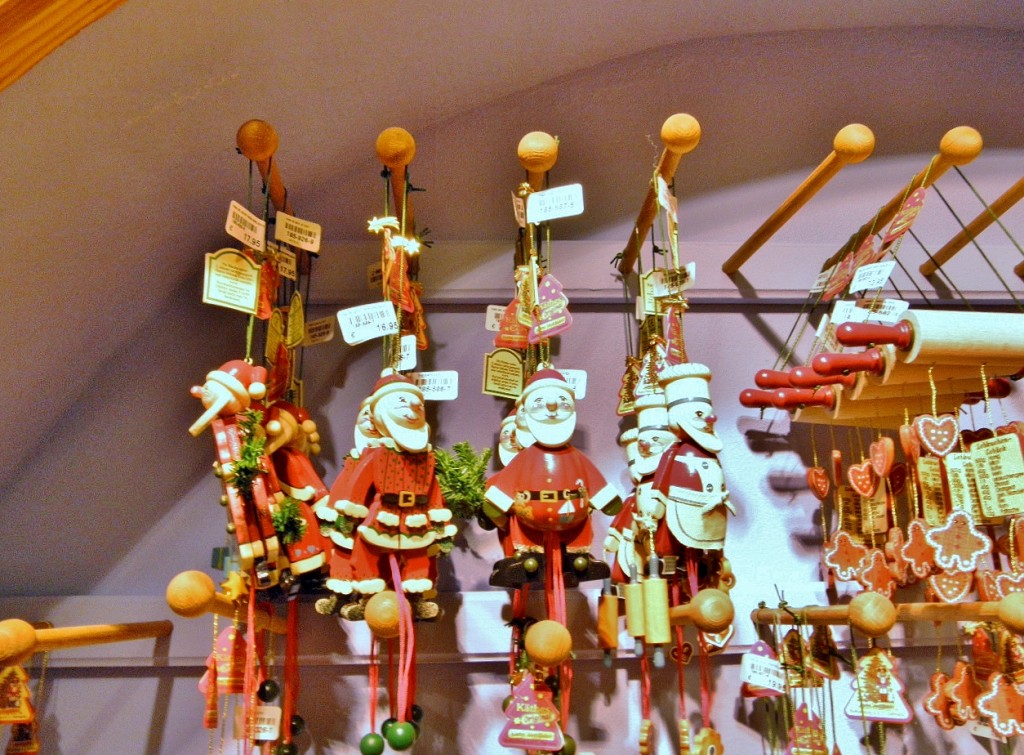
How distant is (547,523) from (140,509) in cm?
73

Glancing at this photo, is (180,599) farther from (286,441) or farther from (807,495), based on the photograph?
(807,495)

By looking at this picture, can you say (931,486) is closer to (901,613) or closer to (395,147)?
(901,613)

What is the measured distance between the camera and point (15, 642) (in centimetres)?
95

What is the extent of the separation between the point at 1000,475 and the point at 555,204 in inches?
27.0

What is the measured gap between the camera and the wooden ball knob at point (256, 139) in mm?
1172

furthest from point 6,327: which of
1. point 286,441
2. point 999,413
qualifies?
point 999,413

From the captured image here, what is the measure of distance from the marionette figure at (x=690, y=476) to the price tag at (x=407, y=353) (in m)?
0.38

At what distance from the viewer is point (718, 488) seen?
3.67 feet

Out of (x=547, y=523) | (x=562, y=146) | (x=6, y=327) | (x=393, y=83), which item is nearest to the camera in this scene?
(x=547, y=523)

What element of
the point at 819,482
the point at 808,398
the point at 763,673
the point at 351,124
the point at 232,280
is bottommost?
the point at 763,673

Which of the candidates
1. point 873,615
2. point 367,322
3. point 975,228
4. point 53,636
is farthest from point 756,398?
point 53,636

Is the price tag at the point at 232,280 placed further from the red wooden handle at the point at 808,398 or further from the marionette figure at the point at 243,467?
the red wooden handle at the point at 808,398

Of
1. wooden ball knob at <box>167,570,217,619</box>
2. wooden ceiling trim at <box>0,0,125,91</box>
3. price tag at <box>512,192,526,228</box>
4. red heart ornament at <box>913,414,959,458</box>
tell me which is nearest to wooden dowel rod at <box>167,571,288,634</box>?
wooden ball knob at <box>167,570,217,619</box>

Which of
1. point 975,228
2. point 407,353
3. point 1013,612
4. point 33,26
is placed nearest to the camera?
point 33,26
